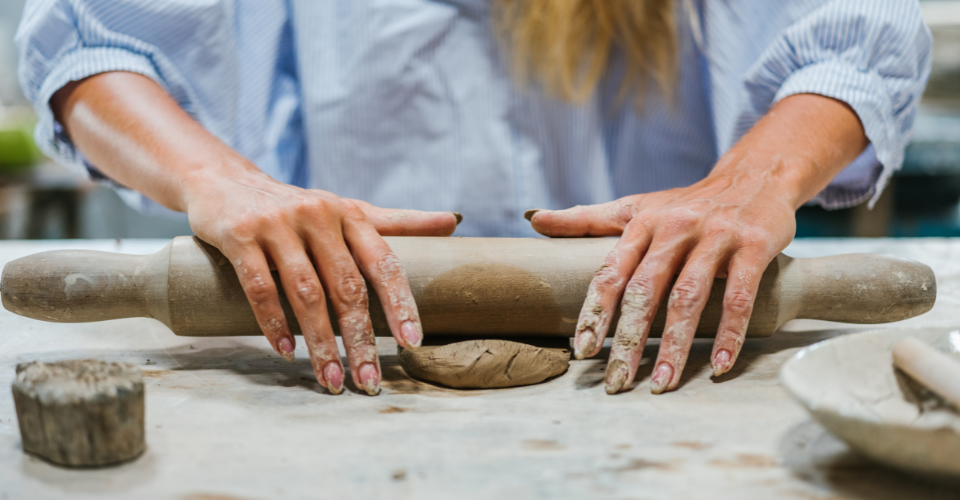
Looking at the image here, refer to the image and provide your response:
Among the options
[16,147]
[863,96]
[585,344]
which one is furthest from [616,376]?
[16,147]

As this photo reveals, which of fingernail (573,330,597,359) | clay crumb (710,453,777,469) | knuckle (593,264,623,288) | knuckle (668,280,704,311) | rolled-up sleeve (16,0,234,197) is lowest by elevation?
clay crumb (710,453,777,469)

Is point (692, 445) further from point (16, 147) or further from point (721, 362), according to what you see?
point (16, 147)

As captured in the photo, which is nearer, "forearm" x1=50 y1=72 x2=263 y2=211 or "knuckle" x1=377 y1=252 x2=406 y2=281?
"knuckle" x1=377 y1=252 x2=406 y2=281

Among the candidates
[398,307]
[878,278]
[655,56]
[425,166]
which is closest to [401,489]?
[398,307]

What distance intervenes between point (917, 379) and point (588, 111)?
1200mm

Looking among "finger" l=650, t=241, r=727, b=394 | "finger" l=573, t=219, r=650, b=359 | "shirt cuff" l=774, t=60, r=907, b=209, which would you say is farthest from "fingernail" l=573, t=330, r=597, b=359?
"shirt cuff" l=774, t=60, r=907, b=209

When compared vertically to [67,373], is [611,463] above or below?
below

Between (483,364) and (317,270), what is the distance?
299mm

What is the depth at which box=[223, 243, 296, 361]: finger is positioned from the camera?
98 cm

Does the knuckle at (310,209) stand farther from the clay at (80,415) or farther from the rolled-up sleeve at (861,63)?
the rolled-up sleeve at (861,63)

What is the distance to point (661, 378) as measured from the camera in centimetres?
96

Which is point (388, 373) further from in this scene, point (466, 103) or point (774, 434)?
point (466, 103)

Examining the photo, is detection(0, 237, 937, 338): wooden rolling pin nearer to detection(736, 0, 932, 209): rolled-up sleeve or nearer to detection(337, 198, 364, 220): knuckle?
detection(337, 198, 364, 220): knuckle

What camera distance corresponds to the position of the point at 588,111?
176 centimetres
